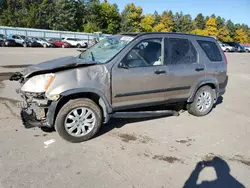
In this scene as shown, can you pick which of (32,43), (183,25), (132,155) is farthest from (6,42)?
(183,25)

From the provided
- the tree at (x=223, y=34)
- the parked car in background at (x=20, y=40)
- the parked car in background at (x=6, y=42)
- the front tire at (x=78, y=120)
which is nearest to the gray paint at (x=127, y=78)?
the front tire at (x=78, y=120)

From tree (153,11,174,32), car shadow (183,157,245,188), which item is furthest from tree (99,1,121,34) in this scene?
car shadow (183,157,245,188)

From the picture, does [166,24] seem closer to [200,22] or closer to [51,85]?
[200,22]

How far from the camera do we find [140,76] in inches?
177

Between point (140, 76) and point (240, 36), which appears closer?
point (140, 76)

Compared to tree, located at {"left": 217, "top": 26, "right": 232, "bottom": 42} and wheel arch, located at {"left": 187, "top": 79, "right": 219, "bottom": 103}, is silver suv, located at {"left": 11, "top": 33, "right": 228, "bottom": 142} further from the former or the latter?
tree, located at {"left": 217, "top": 26, "right": 232, "bottom": 42}

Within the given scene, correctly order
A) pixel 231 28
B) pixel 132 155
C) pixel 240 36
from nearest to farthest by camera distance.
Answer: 1. pixel 132 155
2. pixel 240 36
3. pixel 231 28

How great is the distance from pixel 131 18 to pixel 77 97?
7541cm

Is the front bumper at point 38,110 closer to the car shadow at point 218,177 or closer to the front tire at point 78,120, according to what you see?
the front tire at point 78,120

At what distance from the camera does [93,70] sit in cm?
406

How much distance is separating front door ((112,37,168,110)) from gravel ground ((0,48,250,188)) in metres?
0.63

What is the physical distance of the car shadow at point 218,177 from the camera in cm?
314

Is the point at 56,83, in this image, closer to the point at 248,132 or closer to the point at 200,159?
the point at 200,159

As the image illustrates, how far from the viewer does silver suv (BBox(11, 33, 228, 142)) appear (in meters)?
3.87
